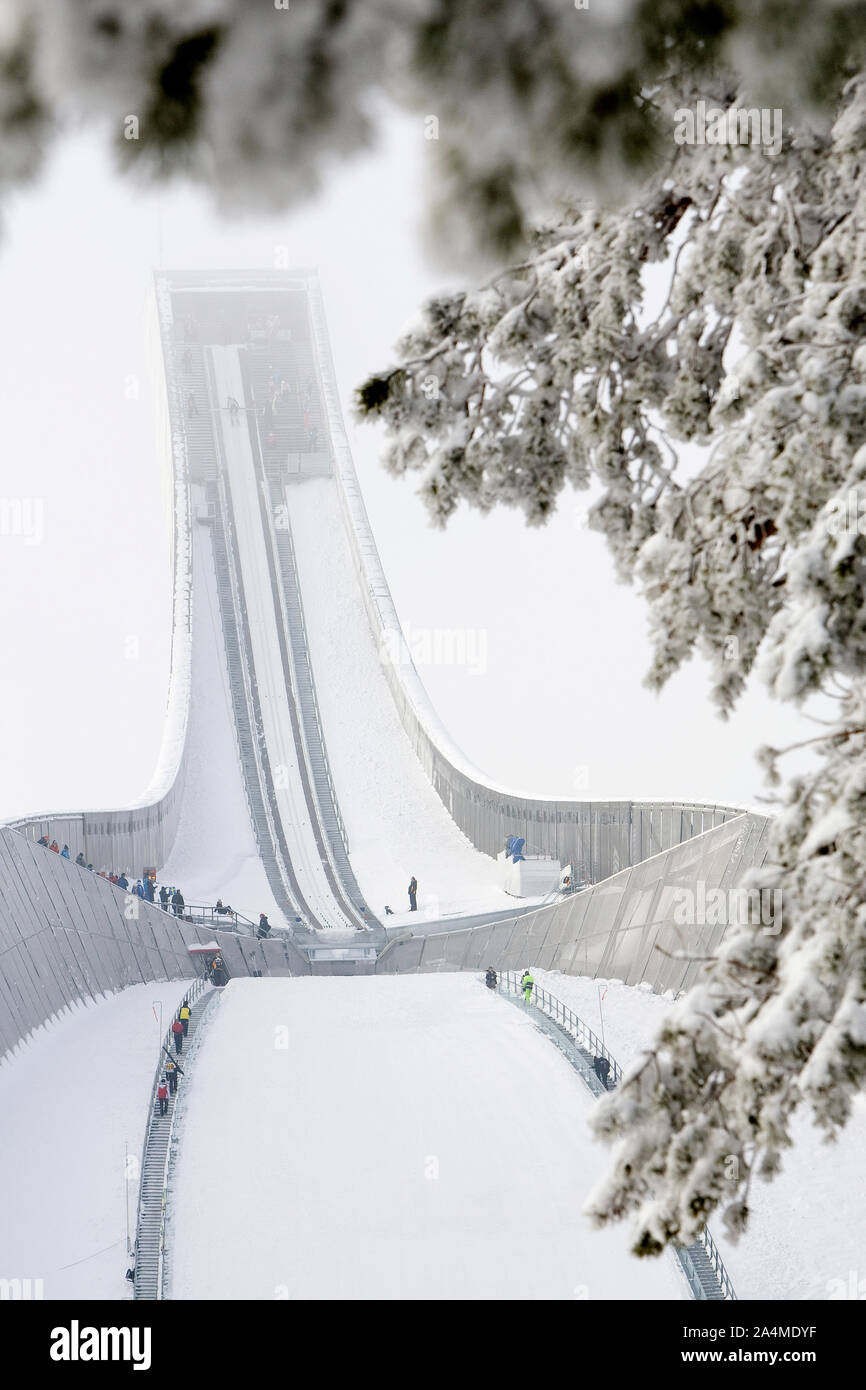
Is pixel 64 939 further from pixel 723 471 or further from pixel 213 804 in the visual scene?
pixel 213 804

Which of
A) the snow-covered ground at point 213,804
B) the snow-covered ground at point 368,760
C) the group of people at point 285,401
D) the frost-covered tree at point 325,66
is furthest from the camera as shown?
the group of people at point 285,401

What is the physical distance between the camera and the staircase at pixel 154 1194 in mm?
9852

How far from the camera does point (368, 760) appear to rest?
29.4 m

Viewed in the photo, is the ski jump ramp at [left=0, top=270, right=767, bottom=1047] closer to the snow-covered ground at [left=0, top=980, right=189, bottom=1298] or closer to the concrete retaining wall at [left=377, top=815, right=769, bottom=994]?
the concrete retaining wall at [left=377, top=815, right=769, bottom=994]

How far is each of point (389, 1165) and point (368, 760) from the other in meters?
17.9

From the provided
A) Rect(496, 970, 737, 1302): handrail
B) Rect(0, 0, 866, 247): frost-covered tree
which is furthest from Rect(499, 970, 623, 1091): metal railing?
Rect(0, 0, 866, 247): frost-covered tree

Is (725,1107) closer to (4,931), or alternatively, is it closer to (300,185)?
(300,185)

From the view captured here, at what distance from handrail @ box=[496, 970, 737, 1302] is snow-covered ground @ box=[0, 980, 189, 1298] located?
393 cm

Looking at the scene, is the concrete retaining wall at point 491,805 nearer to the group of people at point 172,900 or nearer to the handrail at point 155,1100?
the group of people at point 172,900

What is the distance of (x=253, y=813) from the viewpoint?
27672mm

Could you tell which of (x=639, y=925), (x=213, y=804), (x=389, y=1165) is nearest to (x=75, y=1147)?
(x=389, y=1165)

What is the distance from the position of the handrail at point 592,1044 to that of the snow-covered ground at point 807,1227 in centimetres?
20

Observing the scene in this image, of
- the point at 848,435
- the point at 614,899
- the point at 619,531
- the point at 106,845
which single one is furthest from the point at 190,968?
the point at 848,435

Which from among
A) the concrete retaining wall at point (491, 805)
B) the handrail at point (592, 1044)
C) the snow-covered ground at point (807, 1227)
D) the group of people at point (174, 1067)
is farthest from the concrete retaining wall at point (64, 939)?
the concrete retaining wall at point (491, 805)
